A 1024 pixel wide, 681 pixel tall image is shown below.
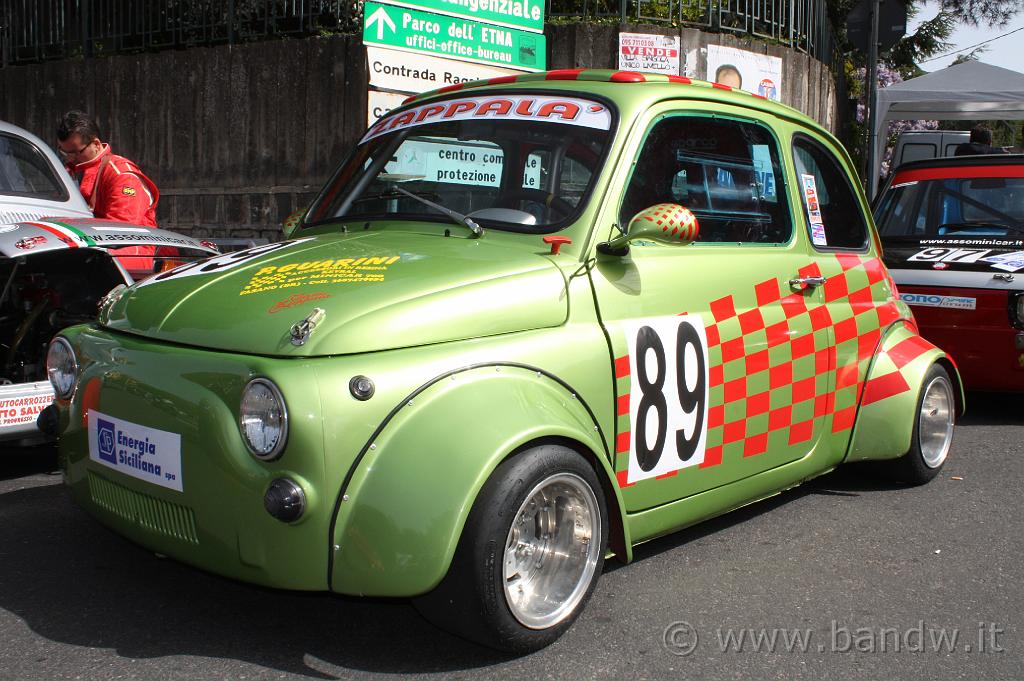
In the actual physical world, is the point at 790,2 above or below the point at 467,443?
above

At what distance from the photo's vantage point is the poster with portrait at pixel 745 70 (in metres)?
11.9

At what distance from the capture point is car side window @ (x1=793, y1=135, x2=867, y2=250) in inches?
183

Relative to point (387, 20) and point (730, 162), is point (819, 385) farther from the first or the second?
point (387, 20)

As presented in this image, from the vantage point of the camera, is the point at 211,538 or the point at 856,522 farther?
the point at 856,522

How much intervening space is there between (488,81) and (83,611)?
254 centimetres

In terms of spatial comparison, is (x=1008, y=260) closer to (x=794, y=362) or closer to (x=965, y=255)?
(x=965, y=255)

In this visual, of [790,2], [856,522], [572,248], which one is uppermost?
[790,2]

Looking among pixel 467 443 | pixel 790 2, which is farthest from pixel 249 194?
pixel 467 443

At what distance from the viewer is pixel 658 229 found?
3465 mm

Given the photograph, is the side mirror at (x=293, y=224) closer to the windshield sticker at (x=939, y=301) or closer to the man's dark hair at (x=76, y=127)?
the man's dark hair at (x=76, y=127)

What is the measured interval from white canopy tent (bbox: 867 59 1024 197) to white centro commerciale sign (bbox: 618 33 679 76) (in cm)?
451

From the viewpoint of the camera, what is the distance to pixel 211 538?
9.61 feet

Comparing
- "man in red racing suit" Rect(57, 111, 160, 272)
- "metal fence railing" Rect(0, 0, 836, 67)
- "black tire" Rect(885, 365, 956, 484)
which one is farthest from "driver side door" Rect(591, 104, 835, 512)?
"metal fence railing" Rect(0, 0, 836, 67)

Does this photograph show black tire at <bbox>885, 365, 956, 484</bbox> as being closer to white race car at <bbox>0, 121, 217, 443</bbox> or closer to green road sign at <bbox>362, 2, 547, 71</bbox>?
white race car at <bbox>0, 121, 217, 443</bbox>
